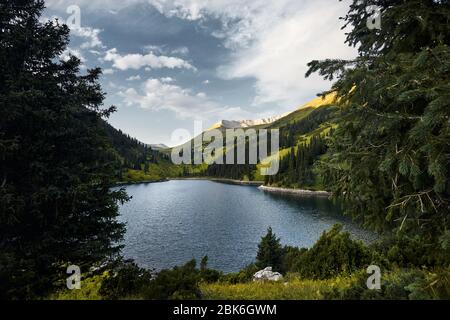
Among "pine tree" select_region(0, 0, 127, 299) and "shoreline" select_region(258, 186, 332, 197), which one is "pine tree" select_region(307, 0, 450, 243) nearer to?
"pine tree" select_region(0, 0, 127, 299)

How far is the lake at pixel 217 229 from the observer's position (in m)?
40.6

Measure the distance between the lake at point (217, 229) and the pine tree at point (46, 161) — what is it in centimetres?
2678

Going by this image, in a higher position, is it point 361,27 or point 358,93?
point 361,27

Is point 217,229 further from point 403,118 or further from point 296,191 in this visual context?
point 296,191

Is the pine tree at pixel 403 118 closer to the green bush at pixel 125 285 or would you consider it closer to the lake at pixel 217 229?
the green bush at pixel 125 285

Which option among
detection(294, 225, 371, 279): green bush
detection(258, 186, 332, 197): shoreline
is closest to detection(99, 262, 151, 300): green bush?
detection(294, 225, 371, 279): green bush

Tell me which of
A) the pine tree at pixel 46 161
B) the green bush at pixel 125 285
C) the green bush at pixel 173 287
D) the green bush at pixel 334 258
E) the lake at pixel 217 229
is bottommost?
the lake at pixel 217 229

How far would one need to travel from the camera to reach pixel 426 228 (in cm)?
680

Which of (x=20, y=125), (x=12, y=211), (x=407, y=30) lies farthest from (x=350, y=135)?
(x=20, y=125)

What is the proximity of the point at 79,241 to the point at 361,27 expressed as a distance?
42.8ft

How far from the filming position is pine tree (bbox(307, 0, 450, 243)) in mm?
5164

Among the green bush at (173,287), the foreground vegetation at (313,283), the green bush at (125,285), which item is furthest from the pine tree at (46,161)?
the green bush at (173,287)
